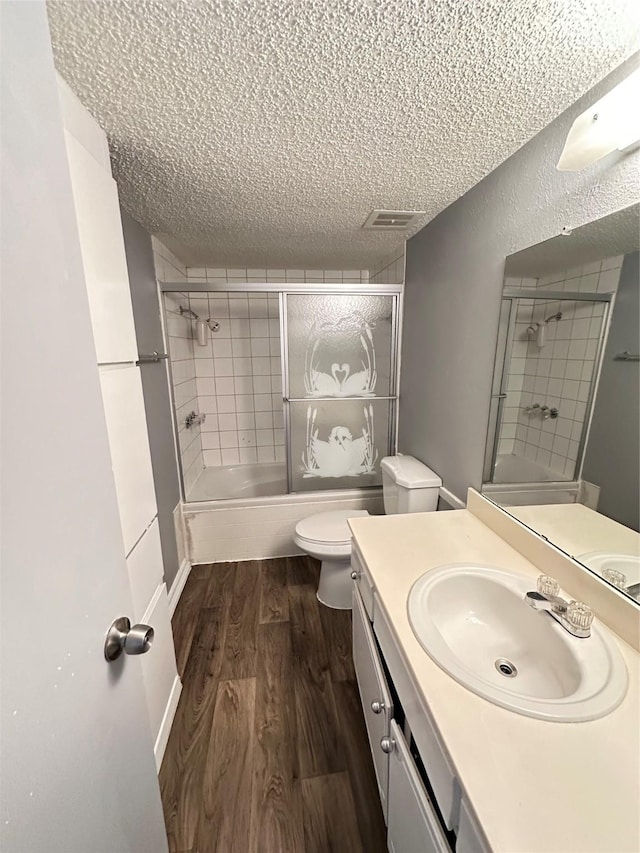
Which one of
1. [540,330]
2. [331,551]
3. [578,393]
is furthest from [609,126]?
[331,551]

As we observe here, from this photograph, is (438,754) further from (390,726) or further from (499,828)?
(390,726)

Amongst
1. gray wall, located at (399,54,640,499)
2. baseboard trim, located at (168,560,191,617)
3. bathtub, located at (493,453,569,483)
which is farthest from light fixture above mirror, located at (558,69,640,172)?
baseboard trim, located at (168,560,191,617)

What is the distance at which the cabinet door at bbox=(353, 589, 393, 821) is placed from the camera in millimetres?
921

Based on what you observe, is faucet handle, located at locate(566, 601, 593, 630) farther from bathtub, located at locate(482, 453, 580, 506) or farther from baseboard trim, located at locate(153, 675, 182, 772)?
baseboard trim, located at locate(153, 675, 182, 772)

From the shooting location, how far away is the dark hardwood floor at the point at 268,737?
1.05 metres

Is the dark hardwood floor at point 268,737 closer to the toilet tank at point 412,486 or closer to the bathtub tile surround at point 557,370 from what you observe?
the toilet tank at point 412,486

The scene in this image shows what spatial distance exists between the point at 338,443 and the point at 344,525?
2.23 feet

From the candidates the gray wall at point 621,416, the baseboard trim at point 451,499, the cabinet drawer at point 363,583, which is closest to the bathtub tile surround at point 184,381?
the cabinet drawer at point 363,583

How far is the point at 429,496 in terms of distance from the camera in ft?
6.01

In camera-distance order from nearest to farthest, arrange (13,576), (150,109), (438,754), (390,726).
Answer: (13,576) < (438,754) < (390,726) < (150,109)

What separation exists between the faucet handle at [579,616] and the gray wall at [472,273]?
684 millimetres

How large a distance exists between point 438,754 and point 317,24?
1.53m

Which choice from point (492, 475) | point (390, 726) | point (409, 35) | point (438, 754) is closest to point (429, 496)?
point (492, 475)

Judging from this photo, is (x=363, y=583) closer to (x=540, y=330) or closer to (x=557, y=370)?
(x=557, y=370)
